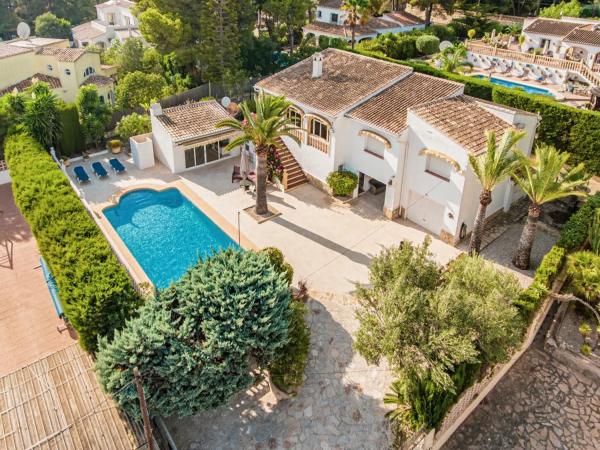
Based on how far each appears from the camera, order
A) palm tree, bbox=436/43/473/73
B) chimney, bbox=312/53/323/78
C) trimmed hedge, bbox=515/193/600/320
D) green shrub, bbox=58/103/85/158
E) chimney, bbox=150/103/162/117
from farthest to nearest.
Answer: palm tree, bbox=436/43/473/73 → green shrub, bbox=58/103/85/158 → chimney, bbox=150/103/162/117 → chimney, bbox=312/53/323/78 → trimmed hedge, bbox=515/193/600/320

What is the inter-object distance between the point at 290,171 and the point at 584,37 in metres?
47.5

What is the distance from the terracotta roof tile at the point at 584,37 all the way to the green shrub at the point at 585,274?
4693 centimetres

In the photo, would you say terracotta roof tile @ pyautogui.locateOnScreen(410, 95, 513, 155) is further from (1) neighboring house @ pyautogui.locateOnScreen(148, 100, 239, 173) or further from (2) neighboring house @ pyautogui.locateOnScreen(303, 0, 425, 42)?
(2) neighboring house @ pyautogui.locateOnScreen(303, 0, 425, 42)

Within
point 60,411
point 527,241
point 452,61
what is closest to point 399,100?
point 527,241

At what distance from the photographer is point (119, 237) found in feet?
104

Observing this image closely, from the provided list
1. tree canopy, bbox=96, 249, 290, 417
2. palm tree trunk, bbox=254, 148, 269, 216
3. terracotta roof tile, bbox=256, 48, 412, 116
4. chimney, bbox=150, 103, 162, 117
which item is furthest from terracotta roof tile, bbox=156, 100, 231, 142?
tree canopy, bbox=96, 249, 290, 417

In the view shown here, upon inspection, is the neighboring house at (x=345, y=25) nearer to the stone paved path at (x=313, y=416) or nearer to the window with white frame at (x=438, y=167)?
the window with white frame at (x=438, y=167)

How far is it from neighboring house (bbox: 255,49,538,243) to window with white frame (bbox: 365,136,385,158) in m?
0.08

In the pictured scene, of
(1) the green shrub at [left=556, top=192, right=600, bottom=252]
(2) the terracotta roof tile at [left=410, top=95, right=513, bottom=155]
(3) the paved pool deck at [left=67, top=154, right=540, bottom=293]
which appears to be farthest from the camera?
(3) the paved pool deck at [left=67, top=154, right=540, bottom=293]

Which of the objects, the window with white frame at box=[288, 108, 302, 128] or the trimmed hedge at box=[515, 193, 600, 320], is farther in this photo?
the window with white frame at box=[288, 108, 302, 128]

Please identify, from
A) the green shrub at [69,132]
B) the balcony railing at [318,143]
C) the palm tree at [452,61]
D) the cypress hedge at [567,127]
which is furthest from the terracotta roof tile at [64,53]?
the cypress hedge at [567,127]

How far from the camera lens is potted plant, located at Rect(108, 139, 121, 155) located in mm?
42719

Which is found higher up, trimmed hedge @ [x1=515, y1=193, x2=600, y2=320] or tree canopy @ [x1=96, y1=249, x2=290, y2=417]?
tree canopy @ [x1=96, y1=249, x2=290, y2=417]

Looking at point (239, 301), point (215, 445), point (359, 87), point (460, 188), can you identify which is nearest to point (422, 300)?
point (239, 301)
